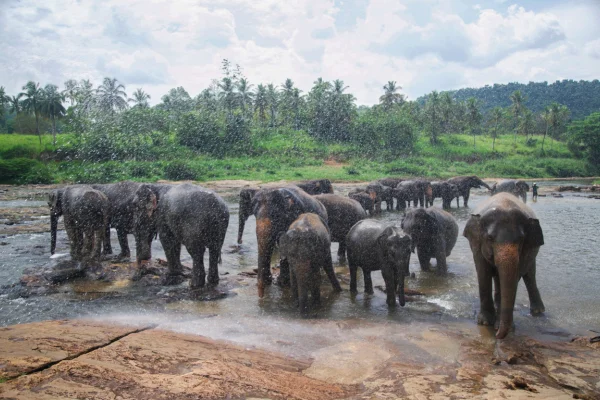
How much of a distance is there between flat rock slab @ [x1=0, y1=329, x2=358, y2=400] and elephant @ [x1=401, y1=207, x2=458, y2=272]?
208 inches

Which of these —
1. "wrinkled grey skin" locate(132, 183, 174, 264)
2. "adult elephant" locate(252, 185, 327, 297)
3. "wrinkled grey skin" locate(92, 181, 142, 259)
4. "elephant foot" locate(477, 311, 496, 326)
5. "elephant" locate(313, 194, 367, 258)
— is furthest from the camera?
"wrinkled grey skin" locate(92, 181, 142, 259)

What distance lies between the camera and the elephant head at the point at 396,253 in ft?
24.1

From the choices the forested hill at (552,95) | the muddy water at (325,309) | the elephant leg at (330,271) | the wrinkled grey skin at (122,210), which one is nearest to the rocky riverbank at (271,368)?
the muddy water at (325,309)

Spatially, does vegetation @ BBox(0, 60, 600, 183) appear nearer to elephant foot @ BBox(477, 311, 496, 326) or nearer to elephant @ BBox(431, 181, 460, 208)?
elephant @ BBox(431, 181, 460, 208)

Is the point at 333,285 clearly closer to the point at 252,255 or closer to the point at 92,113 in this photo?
the point at 252,255

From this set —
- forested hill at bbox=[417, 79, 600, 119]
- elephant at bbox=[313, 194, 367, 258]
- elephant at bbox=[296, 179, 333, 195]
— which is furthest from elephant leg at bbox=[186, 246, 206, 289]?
forested hill at bbox=[417, 79, 600, 119]

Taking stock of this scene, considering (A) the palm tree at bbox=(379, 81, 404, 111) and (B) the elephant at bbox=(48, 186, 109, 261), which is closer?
(B) the elephant at bbox=(48, 186, 109, 261)

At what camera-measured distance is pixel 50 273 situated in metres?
9.34

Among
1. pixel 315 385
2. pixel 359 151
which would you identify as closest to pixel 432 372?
pixel 315 385

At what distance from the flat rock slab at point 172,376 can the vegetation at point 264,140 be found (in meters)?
33.7

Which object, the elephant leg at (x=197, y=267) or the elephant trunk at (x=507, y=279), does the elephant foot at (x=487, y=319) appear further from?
the elephant leg at (x=197, y=267)

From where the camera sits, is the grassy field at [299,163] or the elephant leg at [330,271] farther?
the grassy field at [299,163]

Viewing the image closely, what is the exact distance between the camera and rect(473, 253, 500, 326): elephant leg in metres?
6.55

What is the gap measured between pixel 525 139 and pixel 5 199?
2916 inches
